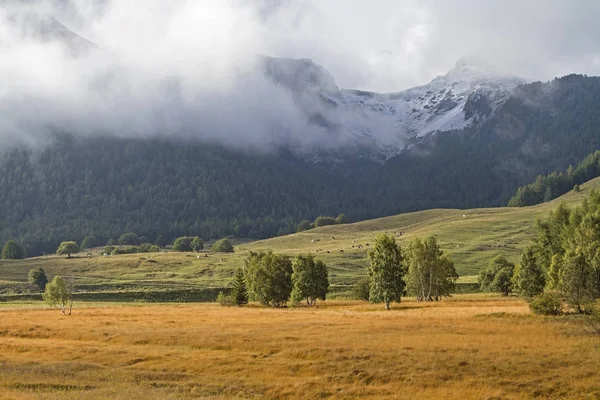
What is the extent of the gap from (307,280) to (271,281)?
24.1ft

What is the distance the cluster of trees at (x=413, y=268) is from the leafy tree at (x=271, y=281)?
55.6ft

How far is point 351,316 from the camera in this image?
82688 millimetres

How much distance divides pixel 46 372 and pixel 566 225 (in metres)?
92.0

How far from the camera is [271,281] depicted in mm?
121312

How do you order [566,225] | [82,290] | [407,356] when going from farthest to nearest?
[82,290]
[566,225]
[407,356]

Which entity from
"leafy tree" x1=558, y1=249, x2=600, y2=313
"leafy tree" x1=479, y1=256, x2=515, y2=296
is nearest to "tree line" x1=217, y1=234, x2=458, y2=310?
"leafy tree" x1=479, y1=256, x2=515, y2=296

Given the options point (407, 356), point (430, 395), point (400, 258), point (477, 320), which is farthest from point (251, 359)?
point (400, 258)

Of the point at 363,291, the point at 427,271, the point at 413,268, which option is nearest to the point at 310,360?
the point at 413,268

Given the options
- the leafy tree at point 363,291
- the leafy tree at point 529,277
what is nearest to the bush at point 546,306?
the leafy tree at point 529,277

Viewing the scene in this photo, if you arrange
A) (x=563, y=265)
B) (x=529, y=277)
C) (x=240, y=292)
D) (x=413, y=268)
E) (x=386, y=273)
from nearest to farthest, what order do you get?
(x=563, y=265) → (x=529, y=277) → (x=386, y=273) → (x=413, y=268) → (x=240, y=292)

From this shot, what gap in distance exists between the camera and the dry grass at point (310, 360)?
41.1m

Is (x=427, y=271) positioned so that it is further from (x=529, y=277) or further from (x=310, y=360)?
(x=310, y=360)

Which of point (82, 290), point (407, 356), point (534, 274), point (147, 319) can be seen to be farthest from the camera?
point (82, 290)

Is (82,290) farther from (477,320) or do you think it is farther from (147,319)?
(477,320)
